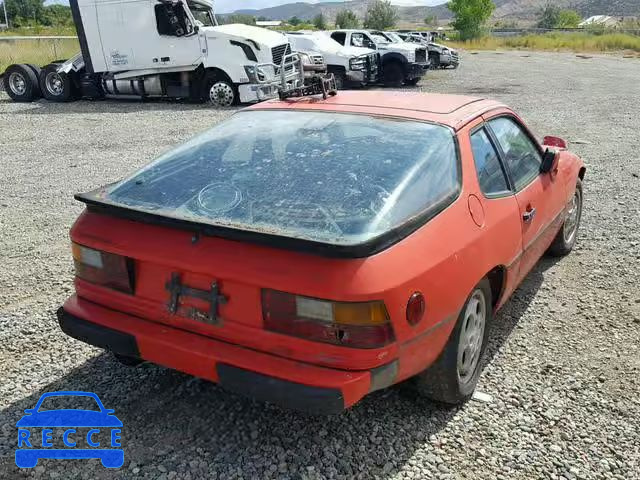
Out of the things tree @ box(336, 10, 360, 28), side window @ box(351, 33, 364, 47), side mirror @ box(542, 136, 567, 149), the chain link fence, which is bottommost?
side mirror @ box(542, 136, 567, 149)

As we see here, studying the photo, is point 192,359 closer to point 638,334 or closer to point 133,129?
point 638,334

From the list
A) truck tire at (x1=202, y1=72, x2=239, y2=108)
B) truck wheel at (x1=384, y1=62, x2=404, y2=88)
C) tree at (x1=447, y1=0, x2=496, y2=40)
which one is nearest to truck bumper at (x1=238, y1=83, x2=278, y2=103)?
truck tire at (x1=202, y1=72, x2=239, y2=108)

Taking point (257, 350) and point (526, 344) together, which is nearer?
point (257, 350)

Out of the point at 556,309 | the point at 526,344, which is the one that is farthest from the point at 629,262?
the point at 526,344

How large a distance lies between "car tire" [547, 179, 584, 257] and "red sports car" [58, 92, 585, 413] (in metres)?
1.47

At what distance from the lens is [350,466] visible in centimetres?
250

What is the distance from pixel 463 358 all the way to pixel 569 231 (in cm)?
241

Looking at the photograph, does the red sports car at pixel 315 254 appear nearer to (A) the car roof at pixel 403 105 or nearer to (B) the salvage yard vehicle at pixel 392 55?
(A) the car roof at pixel 403 105

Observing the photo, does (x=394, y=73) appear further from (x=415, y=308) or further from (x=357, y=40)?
(x=415, y=308)

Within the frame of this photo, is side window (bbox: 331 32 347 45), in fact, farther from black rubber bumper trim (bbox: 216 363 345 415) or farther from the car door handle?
black rubber bumper trim (bbox: 216 363 345 415)

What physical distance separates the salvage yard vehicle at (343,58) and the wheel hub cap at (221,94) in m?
3.63

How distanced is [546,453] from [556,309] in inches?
60.1

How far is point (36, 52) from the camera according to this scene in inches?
871

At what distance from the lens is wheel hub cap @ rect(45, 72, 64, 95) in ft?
50.8
